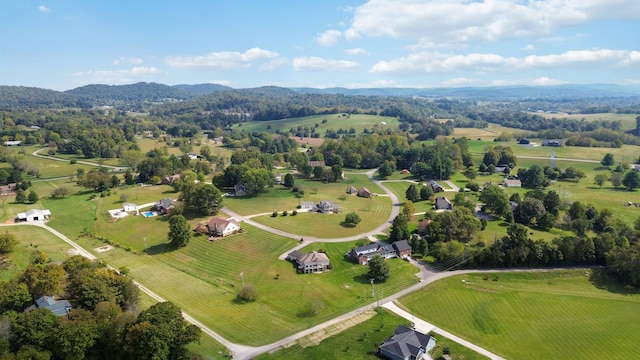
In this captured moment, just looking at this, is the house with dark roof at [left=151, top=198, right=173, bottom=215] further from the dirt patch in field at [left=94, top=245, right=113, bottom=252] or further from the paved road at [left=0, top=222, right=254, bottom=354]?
the paved road at [left=0, top=222, right=254, bottom=354]

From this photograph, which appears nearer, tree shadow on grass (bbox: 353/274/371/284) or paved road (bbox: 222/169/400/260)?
tree shadow on grass (bbox: 353/274/371/284)

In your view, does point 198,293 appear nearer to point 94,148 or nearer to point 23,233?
point 23,233

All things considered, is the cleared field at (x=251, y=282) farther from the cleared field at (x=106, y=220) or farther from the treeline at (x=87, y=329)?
the treeline at (x=87, y=329)

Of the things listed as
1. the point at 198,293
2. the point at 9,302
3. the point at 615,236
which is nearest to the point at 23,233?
the point at 9,302

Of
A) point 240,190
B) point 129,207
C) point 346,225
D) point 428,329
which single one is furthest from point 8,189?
point 428,329

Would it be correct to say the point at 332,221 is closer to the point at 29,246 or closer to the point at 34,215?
the point at 29,246

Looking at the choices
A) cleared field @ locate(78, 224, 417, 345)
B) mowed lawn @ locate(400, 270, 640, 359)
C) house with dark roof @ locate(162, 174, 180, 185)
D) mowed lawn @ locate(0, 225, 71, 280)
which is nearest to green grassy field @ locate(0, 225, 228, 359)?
mowed lawn @ locate(0, 225, 71, 280)

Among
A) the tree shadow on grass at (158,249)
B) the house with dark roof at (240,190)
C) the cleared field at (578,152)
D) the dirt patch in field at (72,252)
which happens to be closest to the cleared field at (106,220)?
the tree shadow on grass at (158,249)
